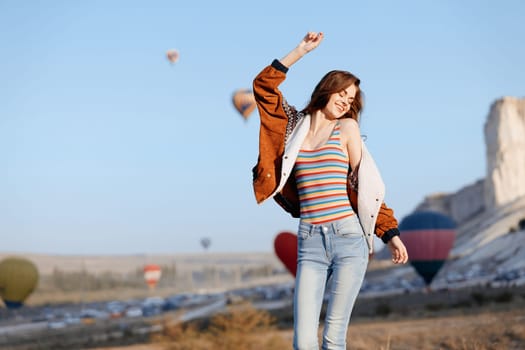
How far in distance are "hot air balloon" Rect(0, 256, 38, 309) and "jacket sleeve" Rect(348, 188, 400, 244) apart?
224ft

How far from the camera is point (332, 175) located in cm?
455

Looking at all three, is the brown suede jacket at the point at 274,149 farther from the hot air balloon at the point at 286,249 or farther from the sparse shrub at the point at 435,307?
the sparse shrub at the point at 435,307

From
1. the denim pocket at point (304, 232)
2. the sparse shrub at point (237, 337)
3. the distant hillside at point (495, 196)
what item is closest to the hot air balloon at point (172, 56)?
the distant hillside at point (495, 196)

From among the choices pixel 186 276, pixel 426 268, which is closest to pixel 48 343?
pixel 426 268

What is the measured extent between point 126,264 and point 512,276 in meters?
138

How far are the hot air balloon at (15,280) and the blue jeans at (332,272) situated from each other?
224 feet

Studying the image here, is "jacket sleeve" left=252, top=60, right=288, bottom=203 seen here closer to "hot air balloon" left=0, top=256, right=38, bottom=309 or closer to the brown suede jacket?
the brown suede jacket

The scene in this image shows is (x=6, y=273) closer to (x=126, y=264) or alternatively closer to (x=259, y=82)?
(x=259, y=82)

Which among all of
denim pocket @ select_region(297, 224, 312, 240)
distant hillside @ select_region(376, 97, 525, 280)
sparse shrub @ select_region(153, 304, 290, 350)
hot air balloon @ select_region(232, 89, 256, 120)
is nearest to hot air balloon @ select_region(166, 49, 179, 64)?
hot air balloon @ select_region(232, 89, 256, 120)

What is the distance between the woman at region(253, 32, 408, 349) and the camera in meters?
4.47

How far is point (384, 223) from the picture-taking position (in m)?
4.70

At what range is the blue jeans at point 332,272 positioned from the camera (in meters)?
4.43

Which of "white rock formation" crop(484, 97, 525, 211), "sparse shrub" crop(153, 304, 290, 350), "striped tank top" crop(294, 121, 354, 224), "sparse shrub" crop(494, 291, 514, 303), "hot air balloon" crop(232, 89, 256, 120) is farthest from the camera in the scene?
"white rock formation" crop(484, 97, 525, 211)

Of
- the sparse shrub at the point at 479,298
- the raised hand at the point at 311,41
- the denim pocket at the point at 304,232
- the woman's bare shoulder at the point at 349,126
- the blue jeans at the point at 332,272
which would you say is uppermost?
the raised hand at the point at 311,41
